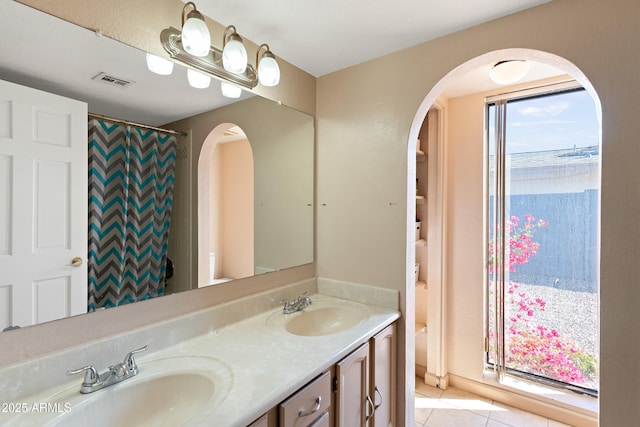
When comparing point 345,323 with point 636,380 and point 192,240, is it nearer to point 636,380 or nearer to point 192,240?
point 192,240

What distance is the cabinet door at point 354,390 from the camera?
1.16 m

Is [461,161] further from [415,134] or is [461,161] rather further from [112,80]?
[112,80]

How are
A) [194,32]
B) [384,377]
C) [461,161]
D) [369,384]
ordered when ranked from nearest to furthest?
[194,32]
[369,384]
[384,377]
[461,161]

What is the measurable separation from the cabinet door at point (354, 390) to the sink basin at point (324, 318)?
0.77 ft

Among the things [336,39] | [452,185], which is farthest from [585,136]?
[336,39]

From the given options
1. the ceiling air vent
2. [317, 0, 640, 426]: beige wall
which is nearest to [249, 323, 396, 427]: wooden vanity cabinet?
[317, 0, 640, 426]: beige wall

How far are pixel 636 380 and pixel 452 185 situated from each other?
1427mm

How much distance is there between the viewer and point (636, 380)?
42.7 inches

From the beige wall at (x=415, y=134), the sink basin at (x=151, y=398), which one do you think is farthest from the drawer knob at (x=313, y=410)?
the beige wall at (x=415, y=134)

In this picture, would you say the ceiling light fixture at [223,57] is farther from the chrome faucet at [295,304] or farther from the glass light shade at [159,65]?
the chrome faucet at [295,304]

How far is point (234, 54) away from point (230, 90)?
200 millimetres

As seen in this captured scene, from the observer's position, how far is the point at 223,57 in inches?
50.1

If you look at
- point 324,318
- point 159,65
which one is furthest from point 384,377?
point 159,65

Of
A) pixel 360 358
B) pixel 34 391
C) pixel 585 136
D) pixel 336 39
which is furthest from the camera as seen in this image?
pixel 585 136
